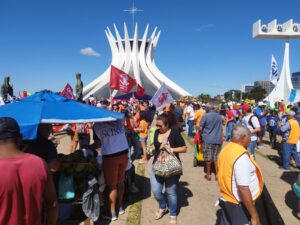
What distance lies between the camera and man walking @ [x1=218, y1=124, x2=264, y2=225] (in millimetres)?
2895

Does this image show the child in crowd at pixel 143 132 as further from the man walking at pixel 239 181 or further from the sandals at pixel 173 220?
the man walking at pixel 239 181

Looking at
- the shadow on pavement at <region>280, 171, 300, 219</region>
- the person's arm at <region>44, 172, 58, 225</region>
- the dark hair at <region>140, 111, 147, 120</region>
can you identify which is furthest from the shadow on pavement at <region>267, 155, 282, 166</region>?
the person's arm at <region>44, 172, 58, 225</region>

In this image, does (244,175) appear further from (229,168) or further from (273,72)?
(273,72)

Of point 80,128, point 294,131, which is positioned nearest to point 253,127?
point 294,131

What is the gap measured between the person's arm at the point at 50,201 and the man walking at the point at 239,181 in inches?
65.5

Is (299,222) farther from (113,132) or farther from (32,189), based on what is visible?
(32,189)

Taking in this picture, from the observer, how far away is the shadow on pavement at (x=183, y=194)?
540 centimetres

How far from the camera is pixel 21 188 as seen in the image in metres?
2.06

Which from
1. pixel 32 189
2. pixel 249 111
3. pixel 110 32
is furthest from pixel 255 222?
pixel 110 32

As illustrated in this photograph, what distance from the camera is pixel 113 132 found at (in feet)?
15.5

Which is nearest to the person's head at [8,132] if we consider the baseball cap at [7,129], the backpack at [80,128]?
the baseball cap at [7,129]

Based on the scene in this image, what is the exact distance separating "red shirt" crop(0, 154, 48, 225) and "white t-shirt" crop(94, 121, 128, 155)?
2.43m

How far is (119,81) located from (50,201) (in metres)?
6.33

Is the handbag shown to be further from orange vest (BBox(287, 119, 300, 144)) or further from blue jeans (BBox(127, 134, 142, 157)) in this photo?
orange vest (BBox(287, 119, 300, 144))
